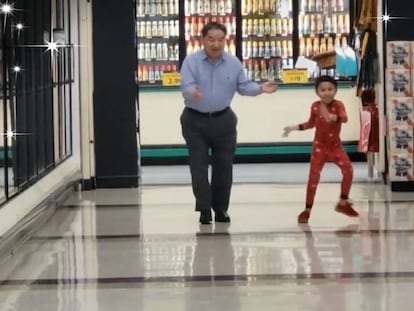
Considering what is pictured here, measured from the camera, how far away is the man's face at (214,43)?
743 cm

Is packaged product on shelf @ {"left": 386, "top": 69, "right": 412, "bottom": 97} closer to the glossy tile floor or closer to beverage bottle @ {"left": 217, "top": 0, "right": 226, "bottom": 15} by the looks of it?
the glossy tile floor

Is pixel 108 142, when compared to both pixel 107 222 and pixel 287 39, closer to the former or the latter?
pixel 107 222

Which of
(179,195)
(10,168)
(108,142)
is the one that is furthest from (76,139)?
(10,168)

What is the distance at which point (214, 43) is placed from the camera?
742 cm

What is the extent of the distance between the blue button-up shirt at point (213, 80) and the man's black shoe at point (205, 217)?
31.4 inches

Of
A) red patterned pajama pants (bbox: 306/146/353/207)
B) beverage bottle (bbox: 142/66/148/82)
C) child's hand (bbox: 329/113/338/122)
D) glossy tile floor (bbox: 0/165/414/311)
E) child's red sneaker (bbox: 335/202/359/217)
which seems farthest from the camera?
beverage bottle (bbox: 142/66/148/82)

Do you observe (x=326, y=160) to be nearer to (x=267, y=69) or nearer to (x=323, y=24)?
(x=267, y=69)

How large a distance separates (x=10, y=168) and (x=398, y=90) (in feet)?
12.6

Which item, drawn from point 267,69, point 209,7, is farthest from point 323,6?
point 209,7

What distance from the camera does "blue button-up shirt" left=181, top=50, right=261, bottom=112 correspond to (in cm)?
744

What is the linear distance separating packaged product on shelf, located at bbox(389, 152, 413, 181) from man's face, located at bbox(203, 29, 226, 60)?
2433 millimetres

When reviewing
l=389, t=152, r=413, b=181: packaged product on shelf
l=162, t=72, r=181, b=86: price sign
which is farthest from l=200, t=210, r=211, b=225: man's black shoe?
l=162, t=72, r=181, b=86: price sign

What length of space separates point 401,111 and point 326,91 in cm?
184

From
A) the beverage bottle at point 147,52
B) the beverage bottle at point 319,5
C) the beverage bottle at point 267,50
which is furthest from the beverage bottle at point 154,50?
the beverage bottle at point 319,5
